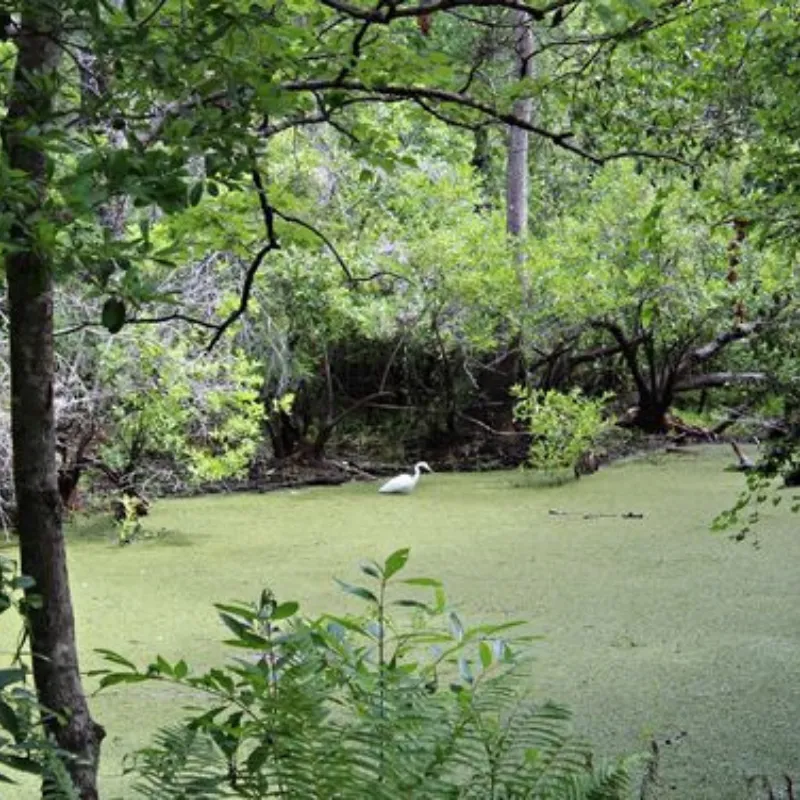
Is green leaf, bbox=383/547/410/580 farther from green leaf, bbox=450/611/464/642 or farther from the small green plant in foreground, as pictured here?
the small green plant in foreground

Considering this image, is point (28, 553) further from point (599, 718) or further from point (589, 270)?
point (589, 270)

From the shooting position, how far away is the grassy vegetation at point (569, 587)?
327cm

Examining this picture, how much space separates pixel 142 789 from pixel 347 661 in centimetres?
25

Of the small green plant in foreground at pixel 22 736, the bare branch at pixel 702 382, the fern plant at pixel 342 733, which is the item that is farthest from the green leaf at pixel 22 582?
the bare branch at pixel 702 382

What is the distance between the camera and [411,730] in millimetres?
1260

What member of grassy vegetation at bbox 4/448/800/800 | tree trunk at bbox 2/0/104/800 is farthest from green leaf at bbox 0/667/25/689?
grassy vegetation at bbox 4/448/800/800

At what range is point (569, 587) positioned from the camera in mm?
4977

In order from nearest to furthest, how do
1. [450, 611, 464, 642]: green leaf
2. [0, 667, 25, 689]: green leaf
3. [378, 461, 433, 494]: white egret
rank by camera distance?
1. [0, 667, 25, 689]: green leaf
2. [450, 611, 464, 642]: green leaf
3. [378, 461, 433, 494]: white egret

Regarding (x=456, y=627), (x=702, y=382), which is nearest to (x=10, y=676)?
(x=456, y=627)

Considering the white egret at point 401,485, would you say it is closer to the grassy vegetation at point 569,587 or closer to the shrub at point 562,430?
the grassy vegetation at point 569,587

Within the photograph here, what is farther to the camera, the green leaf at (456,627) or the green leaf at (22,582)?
the green leaf at (456,627)

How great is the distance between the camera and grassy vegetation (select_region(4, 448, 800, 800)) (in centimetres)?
327

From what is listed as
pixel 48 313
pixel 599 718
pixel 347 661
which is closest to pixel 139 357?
pixel 599 718

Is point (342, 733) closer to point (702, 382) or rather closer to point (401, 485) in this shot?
point (401, 485)
